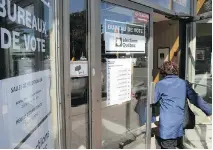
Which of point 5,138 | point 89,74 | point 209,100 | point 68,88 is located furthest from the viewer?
point 209,100

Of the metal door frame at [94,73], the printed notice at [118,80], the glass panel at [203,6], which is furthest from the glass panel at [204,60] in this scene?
the metal door frame at [94,73]

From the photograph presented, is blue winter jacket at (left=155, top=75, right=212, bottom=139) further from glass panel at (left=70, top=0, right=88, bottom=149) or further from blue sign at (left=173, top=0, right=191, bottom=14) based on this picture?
blue sign at (left=173, top=0, right=191, bottom=14)

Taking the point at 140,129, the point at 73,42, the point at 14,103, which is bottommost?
the point at 140,129

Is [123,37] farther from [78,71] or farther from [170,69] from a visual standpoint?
[78,71]

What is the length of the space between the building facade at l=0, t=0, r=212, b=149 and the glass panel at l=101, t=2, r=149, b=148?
11 millimetres

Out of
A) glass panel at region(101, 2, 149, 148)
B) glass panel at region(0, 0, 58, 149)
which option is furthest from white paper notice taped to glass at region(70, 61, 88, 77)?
glass panel at region(101, 2, 149, 148)

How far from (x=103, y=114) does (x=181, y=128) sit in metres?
1.04

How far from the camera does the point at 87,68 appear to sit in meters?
2.81

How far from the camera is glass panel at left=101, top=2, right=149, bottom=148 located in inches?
125

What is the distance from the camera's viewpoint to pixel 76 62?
2.69m

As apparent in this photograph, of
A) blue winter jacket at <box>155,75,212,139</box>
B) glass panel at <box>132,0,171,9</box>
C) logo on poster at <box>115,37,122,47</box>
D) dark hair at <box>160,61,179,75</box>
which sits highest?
glass panel at <box>132,0,171,9</box>

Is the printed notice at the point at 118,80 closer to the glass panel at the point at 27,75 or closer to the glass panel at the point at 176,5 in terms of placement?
the glass panel at the point at 27,75

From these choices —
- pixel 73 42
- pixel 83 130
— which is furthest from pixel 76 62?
pixel 83 130

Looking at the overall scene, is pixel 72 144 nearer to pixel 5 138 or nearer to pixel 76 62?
pixel 76 62
